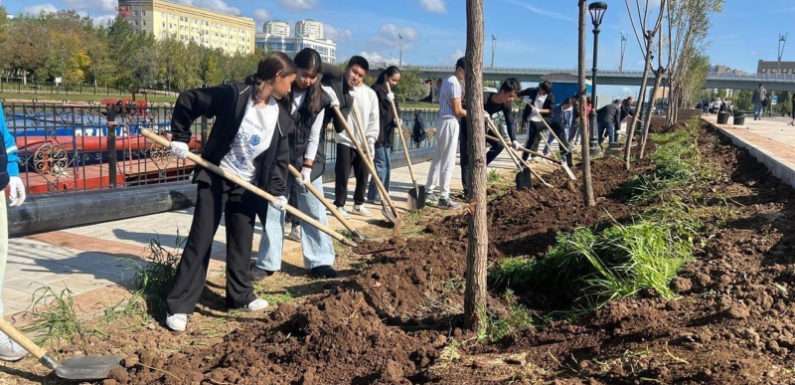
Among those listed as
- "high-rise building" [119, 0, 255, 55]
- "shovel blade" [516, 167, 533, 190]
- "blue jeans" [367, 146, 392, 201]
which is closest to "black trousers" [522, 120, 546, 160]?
"shovel blade" [516, 167, 533, 190]

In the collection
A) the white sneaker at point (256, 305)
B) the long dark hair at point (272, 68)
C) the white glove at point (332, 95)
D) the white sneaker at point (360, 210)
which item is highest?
the long dark hair at point (272, 68)

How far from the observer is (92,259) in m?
4.96

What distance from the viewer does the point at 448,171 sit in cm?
786

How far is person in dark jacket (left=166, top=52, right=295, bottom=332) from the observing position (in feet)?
12.4

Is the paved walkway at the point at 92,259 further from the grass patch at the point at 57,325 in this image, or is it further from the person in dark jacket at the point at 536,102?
the person in dark jacket at the point at 536,102

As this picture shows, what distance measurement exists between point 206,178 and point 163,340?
0.95m

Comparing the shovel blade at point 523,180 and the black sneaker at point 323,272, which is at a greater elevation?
the shovel blade at point 523,180

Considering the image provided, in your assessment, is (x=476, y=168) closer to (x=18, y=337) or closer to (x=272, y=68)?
(x=272, y=68)

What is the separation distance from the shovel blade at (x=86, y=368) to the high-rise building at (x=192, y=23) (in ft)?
396

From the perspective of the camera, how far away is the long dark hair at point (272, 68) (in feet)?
12.5

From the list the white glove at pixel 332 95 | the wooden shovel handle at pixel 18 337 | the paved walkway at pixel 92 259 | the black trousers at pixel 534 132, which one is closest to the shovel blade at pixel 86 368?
the wooden shovel handle at pixel 18 337

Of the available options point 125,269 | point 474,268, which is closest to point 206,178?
point 125,269

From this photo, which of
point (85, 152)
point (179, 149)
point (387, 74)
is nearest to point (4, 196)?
point (179, 149)

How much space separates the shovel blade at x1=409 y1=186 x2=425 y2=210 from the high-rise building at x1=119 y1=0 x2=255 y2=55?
117m
